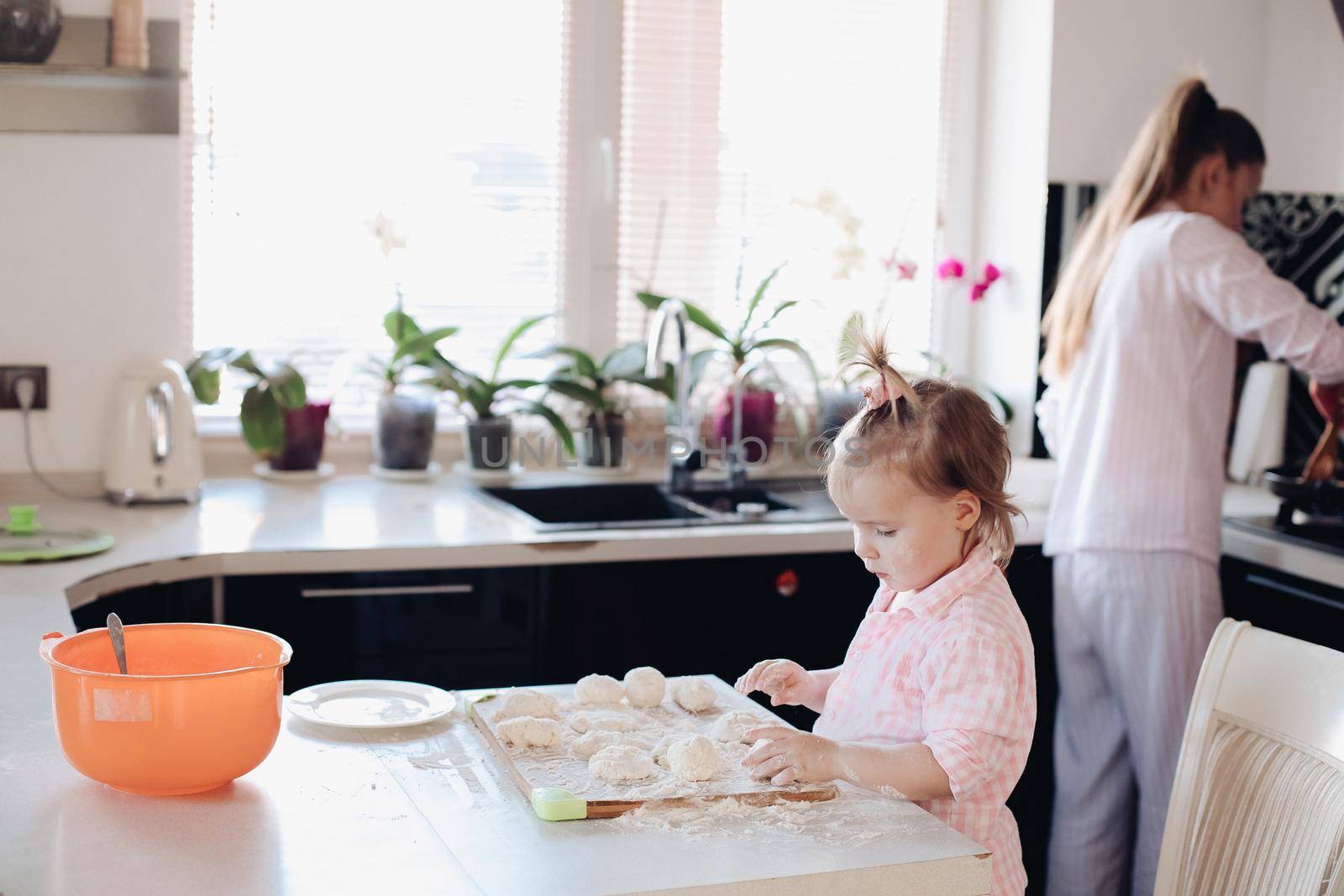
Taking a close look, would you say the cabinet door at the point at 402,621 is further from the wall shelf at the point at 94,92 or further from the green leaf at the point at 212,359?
the wall shelf at the point at 94,92

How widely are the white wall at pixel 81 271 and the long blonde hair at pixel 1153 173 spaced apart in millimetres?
1654

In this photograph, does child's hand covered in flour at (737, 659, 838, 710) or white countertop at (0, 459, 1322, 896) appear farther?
child's hand covered in flour at (737, 659, 838, 710)

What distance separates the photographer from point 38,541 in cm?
216

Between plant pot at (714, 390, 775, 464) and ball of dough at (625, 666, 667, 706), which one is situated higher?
plant pot at (714, 390, 775, 464)

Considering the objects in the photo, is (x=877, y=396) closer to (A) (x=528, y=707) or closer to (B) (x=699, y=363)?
(A) (x=528, y=707)

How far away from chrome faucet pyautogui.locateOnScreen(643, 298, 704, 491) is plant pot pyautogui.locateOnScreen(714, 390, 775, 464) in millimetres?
157

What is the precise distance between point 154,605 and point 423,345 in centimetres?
83

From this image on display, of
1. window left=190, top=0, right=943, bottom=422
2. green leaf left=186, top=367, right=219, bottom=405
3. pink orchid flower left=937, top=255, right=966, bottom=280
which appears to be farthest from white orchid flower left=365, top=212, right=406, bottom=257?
pink orchid flower left=937, top=255, right=966, bottom=280

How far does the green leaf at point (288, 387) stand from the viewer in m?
2.68

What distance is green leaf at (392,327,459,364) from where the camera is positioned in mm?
2789

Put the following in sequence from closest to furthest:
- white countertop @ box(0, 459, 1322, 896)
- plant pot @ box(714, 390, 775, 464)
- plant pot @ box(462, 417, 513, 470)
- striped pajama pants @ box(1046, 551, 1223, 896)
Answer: white countertop @ box(0, 459, 1322, 896) < striped pajama pants @ box(1046, 551, 1223, 896) < plant pot @ box(462, 417, 513, 470) < plant pot @ box(714, 390, 775, 464)

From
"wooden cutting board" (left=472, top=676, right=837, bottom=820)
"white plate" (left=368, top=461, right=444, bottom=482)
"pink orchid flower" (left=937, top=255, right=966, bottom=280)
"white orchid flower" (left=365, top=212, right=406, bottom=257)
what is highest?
"white orchid flower" (left=365, top=212, right=406, bottom=257)

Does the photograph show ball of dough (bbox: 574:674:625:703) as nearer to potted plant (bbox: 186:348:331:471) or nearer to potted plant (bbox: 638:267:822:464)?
potted plant (bbox: 186:348:331:471)

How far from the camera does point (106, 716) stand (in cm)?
119
